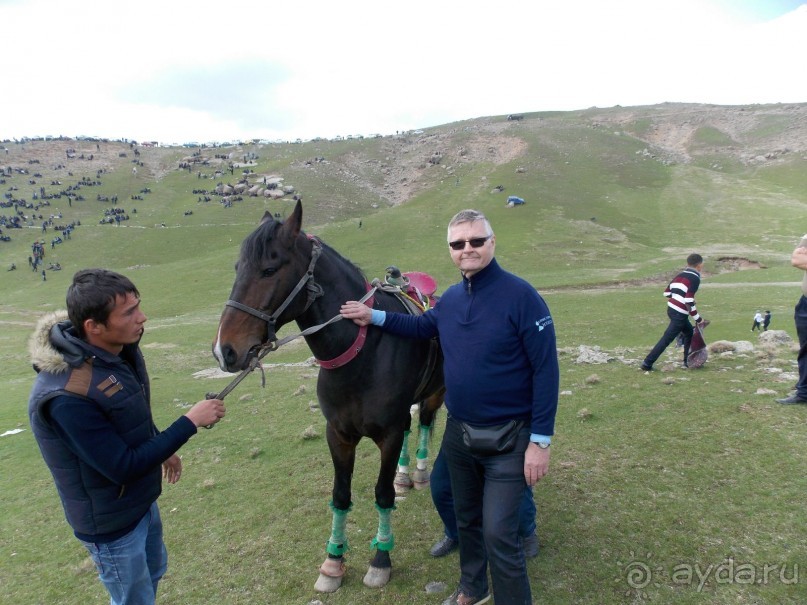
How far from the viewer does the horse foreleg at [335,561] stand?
14.6 feet

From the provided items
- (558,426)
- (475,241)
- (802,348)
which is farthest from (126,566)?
(802,348)

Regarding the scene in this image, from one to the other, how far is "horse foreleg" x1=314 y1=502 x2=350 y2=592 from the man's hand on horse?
2.02m

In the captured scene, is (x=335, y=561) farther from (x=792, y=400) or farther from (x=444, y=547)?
(x=792, y=400)

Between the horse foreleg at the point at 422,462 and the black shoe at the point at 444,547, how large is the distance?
1.50 meters

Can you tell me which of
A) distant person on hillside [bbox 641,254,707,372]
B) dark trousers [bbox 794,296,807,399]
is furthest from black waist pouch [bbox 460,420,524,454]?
distant person on hillside [bbox 641,254,707,372]

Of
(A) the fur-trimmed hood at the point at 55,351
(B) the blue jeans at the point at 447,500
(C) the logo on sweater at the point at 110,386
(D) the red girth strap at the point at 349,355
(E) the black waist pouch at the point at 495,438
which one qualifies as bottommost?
(B) the blue jeans at the point at 447,500

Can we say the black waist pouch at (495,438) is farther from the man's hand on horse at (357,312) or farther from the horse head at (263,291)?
the horse head at (263,291)

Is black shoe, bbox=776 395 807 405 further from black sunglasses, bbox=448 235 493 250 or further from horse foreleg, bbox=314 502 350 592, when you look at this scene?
horse foreleg, bbox=314 502 350 592

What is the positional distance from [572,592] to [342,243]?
44164mm

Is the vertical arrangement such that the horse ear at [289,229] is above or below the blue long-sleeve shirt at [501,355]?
above

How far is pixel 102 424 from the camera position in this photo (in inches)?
102

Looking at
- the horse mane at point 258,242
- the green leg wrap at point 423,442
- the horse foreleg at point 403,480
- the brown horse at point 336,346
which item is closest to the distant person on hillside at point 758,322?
the green leg wrap at point 423,442

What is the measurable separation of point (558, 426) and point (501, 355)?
4.98m

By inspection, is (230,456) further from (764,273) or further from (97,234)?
(97,234)
